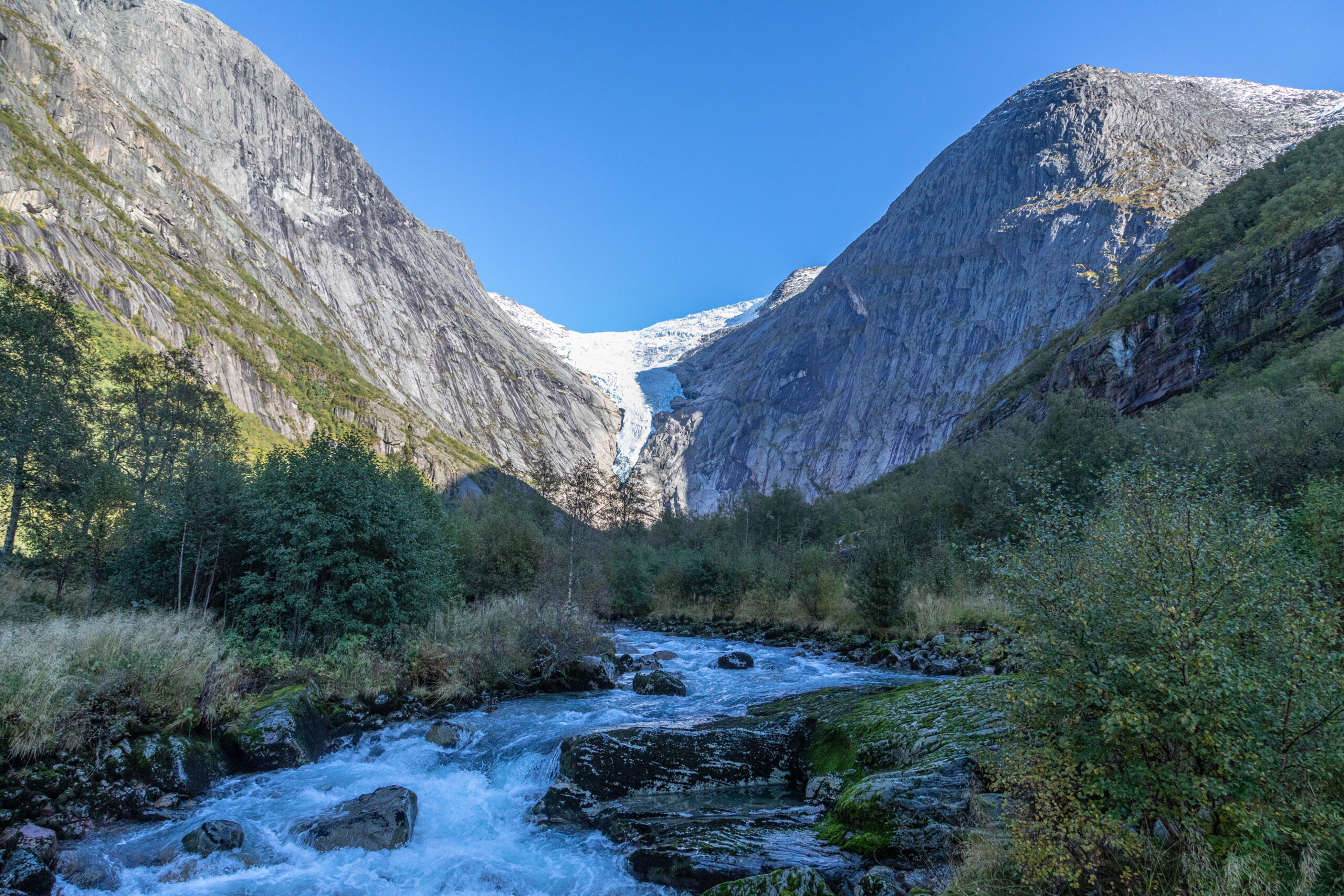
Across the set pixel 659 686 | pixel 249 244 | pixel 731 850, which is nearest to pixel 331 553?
pixel 659 686

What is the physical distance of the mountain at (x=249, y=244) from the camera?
69.4 m

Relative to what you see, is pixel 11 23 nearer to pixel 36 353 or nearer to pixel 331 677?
pixel 36 353

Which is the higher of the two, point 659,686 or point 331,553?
point 331,553

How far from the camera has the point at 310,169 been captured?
126500 mm

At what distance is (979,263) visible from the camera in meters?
111

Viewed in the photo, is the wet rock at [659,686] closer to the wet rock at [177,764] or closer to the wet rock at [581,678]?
the wet rock at [581,678]

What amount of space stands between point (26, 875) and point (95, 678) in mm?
4282

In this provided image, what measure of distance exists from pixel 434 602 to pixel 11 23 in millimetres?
119802

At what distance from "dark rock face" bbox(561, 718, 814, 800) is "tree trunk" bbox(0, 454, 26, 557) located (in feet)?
73.3

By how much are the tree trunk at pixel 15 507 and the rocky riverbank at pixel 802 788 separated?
22406mm

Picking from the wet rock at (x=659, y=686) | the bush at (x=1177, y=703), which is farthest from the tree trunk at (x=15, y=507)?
the bush at (x=1177, y=703)

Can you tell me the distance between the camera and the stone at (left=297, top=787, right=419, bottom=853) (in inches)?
312

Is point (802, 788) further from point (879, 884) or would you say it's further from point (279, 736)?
point (279, 736)

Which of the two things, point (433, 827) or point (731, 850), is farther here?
point (433, 827)
